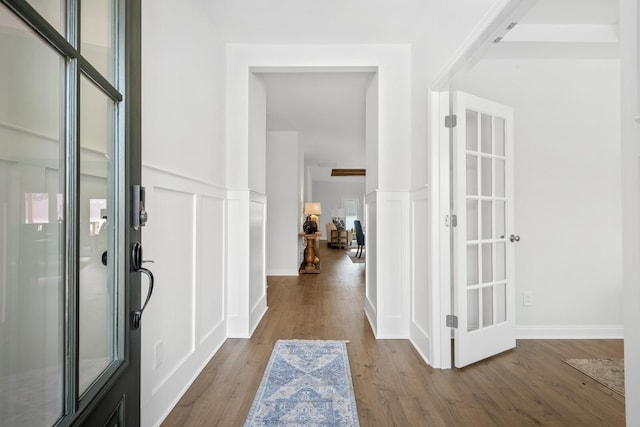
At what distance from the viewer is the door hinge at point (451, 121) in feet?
7.47

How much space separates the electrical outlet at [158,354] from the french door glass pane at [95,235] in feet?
2.63

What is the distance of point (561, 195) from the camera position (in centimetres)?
287

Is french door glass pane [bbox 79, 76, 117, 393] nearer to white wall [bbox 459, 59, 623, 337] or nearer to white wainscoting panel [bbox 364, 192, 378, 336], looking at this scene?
white wainscoting panel [bbox 364, 192, 378, 336]

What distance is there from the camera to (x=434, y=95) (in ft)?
7.59

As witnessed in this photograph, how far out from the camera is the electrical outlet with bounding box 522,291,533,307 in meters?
2.85

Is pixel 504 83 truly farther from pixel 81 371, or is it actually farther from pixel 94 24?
pixel 81 371

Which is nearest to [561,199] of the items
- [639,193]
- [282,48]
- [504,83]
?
[504,83]

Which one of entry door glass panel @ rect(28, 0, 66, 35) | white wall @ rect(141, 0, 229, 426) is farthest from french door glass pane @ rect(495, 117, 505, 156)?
entry door glass panel @ rect(28, 0, 66, 35)

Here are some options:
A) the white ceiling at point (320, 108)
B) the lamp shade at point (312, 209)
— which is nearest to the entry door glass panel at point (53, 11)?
the white ceiling at point (320, 108)

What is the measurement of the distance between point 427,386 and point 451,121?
1.69 meters

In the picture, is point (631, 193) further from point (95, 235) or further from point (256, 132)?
point (256, 132)

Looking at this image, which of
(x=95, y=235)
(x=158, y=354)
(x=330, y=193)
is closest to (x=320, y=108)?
(x=158, y=354)

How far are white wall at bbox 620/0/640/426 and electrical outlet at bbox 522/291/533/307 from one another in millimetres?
2238

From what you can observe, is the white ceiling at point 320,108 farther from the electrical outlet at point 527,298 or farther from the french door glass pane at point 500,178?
the electrical outlet at point 527,298
